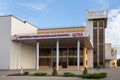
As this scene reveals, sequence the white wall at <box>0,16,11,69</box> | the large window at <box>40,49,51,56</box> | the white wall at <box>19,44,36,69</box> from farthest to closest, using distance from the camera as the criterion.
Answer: the large window at <box>40,49,51,56</box>, the white wall at <box>19,44,36,69</box>, the white wall at <box>0,16,11,69</box>

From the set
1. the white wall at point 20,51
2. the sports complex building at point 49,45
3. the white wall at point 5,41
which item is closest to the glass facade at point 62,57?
the sports complex building at point 49,45

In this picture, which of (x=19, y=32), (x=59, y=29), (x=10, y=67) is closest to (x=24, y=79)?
(x=10, y=67)

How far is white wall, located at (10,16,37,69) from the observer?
46631mm

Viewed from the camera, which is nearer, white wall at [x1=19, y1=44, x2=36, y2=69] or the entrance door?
white wall at [x1=19, y1=44, x2=36, y2=69]

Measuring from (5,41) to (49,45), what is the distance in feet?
50.7

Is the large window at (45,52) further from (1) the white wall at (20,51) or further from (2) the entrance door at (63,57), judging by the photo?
(1) the white wall at (20,51)

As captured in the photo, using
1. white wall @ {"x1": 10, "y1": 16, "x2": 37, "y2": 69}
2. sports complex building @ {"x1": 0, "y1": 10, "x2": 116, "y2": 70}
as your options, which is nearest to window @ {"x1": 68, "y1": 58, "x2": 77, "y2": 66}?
sports complex building @ {"x1": 0, "y1": 10, "x2": 116, "y2": 70}

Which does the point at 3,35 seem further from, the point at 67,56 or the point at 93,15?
the point at 93,15

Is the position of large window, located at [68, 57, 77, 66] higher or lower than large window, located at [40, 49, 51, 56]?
lower

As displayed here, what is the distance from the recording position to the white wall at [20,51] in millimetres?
46631

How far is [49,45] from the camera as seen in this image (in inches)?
2340

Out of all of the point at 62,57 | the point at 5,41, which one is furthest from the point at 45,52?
the point at 5,41

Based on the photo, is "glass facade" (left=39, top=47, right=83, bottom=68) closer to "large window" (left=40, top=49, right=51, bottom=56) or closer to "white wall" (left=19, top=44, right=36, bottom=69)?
"large window" (left=40, top=49, right=51, bottom=56)

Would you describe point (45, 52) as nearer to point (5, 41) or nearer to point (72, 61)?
point (72, 61)
